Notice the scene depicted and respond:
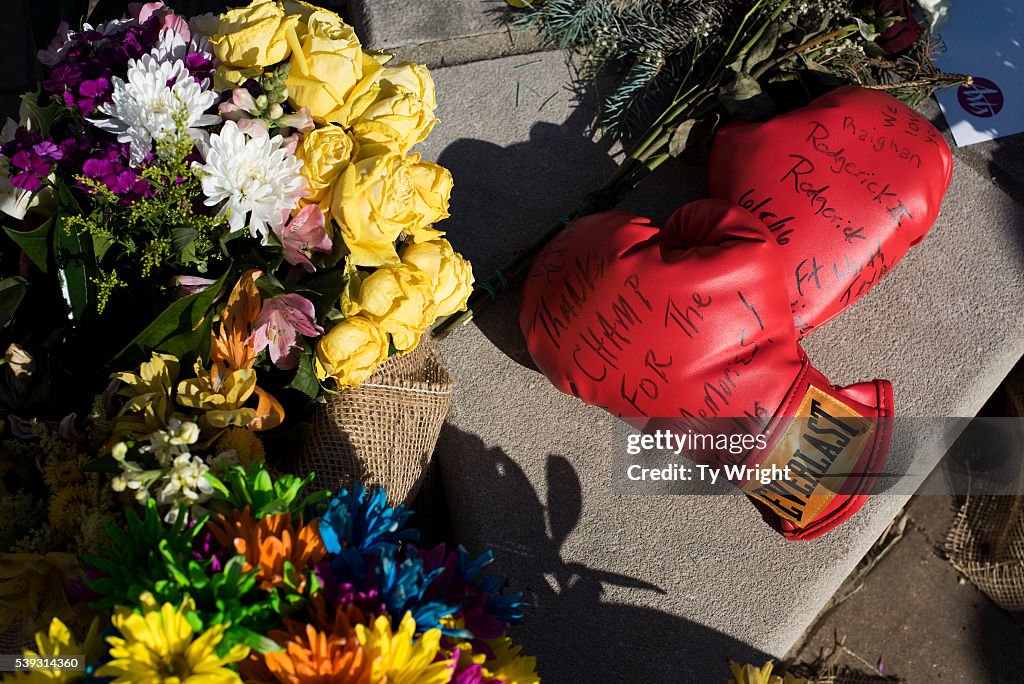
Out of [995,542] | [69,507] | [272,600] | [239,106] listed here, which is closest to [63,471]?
[69,507]

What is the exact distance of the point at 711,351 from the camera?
3.07 ft

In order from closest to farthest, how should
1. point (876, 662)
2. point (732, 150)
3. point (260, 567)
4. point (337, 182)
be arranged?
point (260, 567) < point (337, 182) < point (732, 150) < point (876, 662)

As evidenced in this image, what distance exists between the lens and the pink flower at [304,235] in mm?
709

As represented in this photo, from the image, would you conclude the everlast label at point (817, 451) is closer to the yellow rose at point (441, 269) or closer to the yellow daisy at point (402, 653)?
the yellow rose at point (441, 269)

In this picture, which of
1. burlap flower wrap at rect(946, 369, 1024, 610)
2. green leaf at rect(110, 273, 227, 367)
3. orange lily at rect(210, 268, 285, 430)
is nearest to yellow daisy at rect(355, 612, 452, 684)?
orange lily at rect(210, 268, 285, 430)

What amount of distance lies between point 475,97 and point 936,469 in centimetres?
113

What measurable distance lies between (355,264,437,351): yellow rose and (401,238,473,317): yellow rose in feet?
0.09

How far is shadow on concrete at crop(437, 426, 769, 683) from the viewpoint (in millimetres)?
1128

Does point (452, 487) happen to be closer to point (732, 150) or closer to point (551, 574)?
point (551, 574)

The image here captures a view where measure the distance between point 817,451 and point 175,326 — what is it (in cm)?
76

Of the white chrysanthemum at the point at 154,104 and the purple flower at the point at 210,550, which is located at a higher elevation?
the white chrysanthemum at the point at 154,104

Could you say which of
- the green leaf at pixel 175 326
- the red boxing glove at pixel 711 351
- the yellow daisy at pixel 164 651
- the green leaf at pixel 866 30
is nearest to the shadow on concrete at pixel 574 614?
the red boxing glove at pixel 711 351

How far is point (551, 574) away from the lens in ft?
3.77

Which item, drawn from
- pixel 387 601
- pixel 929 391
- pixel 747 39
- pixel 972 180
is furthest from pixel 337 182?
pixel 972 180
